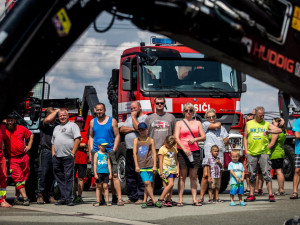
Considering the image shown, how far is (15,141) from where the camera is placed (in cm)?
1335

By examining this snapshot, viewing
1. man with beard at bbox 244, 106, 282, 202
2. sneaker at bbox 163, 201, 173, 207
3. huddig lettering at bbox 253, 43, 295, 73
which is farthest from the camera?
man with beard at bbox 244, 106, 282, 202

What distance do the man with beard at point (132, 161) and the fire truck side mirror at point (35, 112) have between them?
177 cm

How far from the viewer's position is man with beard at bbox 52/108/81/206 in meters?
13.5

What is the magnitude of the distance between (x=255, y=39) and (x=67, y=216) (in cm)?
610

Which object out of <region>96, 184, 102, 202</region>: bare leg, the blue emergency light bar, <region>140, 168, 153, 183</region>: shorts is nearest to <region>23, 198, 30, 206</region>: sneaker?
<region>96, 184, 102, 202</region>: bare leg

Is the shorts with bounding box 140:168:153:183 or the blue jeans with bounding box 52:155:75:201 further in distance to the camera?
the blue jeans with bounding box 52:155:75:201

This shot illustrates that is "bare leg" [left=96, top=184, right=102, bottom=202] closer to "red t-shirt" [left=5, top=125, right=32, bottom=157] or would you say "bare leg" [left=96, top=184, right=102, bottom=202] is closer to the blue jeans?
the blue jeans

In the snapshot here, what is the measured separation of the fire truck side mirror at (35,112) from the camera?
13570 mm

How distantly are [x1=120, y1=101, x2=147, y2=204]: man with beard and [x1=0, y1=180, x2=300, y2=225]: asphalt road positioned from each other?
0.80 metres

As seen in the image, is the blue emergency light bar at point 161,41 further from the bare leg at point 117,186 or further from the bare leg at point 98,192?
the bare leg at point 98,192

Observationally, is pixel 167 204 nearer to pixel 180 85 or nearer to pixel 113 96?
pixel 180 85

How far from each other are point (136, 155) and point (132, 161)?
1.04m

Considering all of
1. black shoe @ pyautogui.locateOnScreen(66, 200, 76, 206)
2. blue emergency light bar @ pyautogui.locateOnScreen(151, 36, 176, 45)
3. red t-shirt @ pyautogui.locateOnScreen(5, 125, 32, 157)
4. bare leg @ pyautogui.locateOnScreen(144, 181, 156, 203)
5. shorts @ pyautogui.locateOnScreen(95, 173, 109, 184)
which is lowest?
black shoe @ pyautogui.locateOnScreen(66, 200, 76, 206)

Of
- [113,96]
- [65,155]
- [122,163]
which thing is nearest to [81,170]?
[65,155]
